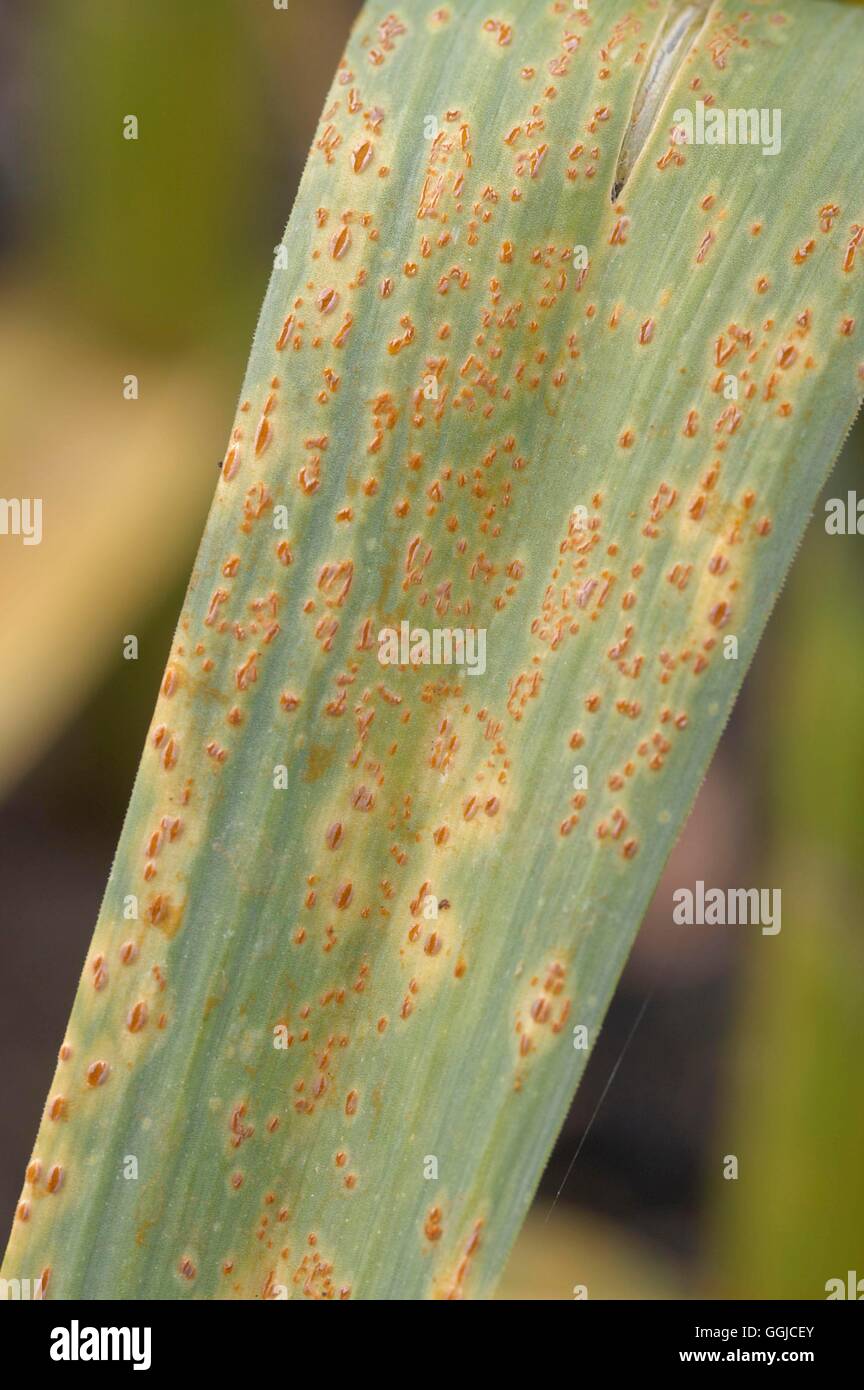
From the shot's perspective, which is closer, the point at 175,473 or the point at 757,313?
the point at 757,313

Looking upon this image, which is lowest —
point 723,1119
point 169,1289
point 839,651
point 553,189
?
point 723,1119

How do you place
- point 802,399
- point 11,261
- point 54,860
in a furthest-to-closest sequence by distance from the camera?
1. point 54,860
2. point 11,261
3. point 802,399

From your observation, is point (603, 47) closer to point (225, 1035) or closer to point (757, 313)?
point (757, 313)

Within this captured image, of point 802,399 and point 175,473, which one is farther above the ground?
point 175,473

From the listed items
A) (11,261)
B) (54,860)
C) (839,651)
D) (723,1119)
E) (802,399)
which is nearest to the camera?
(802,399)

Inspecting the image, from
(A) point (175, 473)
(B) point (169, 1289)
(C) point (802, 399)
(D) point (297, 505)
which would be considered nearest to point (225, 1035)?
(B) point (169, 1289)
